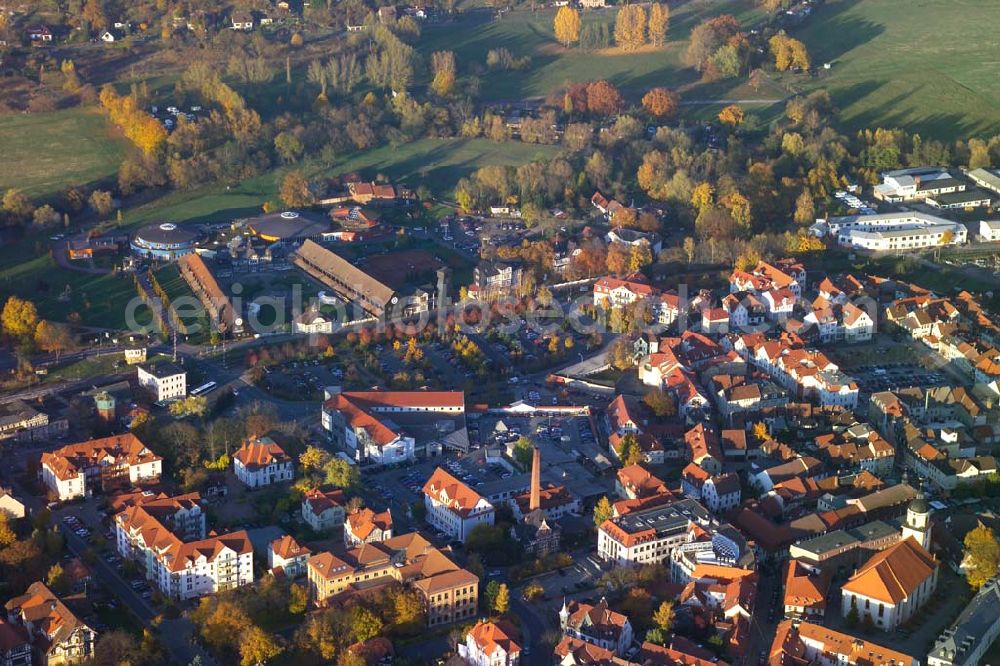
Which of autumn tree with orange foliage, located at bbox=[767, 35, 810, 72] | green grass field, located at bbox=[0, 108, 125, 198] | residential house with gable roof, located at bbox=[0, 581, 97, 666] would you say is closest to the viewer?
residential house with gable roof, located at bbox=[0, 581, 97, 666]

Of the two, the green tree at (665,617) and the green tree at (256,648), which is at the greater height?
the green tree at (665,617)

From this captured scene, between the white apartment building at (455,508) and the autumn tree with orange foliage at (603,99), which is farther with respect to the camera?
the autumn tree with orange foliage at (603,99)

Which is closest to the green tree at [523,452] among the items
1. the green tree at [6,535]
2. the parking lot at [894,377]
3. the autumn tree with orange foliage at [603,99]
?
the parking lot at [894,377]

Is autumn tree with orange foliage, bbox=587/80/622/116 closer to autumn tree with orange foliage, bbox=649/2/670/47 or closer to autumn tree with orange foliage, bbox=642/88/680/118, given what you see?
autumn tree with orange foliage, bbox=642/88/680/118

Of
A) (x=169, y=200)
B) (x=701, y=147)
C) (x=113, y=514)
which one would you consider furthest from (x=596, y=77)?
(x=113, y=514)

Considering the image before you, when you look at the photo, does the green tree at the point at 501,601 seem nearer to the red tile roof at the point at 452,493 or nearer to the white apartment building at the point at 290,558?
the red tile roof at the point at 452,493

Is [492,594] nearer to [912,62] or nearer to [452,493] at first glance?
[452,493]

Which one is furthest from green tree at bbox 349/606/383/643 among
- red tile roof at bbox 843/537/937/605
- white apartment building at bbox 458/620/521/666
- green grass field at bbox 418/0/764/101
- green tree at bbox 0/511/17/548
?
green grass field at bbox 418/0/764/101
